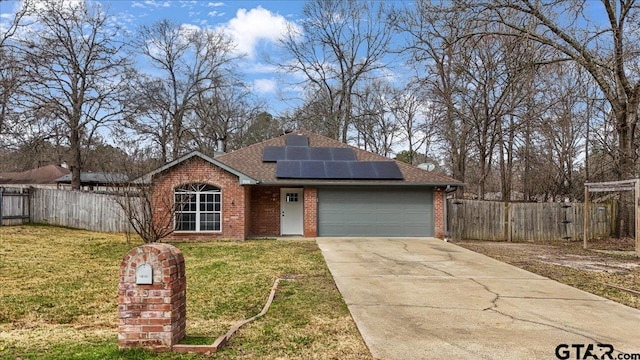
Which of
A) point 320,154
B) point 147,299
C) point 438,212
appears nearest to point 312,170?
point 320,154

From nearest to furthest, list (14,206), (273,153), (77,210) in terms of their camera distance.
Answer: (273,153) < (14,206) < (77,210)

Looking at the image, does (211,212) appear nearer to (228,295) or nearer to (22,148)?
(228,295)

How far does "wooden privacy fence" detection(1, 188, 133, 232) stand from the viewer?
715 inches

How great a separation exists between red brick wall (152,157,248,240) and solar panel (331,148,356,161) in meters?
4.67

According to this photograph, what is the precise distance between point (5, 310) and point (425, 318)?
5.95 meters

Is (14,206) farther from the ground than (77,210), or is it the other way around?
(14,206)

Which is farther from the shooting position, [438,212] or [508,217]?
[508,217]

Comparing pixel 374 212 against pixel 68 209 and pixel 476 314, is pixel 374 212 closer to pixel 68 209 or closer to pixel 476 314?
pixel 476 314

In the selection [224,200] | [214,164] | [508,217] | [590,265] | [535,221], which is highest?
[214,164]

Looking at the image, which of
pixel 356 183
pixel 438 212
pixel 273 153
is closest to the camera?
pixel 356 183

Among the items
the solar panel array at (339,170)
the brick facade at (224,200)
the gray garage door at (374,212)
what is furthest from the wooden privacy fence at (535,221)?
the solar panel array at (339,170)

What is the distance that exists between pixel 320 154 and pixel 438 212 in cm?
549

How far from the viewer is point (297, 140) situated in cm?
1938

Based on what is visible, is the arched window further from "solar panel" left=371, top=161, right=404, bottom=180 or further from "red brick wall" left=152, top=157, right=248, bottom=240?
"solar panel" left=371, top=161, right=404, bottom=180
